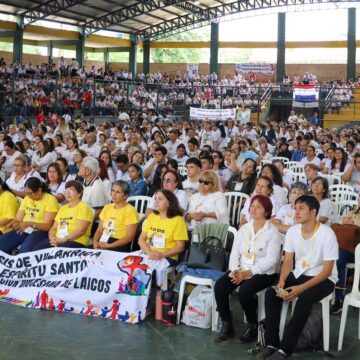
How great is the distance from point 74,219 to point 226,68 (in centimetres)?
3042

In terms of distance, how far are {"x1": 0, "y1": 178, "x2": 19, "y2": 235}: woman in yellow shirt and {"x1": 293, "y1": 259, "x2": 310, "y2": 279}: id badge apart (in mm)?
3078

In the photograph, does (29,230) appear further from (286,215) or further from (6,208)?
(286,215)

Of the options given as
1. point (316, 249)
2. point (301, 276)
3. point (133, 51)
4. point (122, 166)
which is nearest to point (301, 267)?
point (301, 276)

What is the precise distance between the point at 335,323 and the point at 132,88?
1591cm

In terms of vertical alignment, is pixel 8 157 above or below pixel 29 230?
above

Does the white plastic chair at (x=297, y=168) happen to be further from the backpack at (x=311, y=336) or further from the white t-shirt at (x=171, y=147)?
the backpack at (x=311, y=336)

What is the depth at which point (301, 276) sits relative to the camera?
421cm

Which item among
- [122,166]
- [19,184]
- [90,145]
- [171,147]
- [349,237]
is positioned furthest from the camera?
[171,147]

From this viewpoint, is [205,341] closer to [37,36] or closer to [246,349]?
Result: [246,349]

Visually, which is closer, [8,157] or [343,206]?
[343,206]

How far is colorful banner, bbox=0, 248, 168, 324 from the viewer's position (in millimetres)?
4707

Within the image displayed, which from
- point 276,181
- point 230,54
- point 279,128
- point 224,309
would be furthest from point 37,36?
point 224,309

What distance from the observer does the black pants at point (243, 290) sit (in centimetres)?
426

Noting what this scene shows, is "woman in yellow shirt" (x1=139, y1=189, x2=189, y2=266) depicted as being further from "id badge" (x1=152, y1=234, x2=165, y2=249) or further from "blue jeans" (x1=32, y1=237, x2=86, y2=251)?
"blue jeans" (x1=32, y1=237, x2=86, y2=251)
